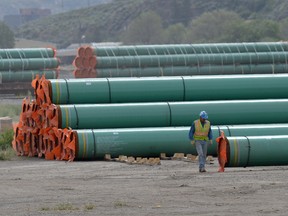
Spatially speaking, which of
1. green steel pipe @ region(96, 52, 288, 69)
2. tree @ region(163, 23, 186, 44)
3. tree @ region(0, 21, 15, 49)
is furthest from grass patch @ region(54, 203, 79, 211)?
tree @ region(0, 21, 15, 49)

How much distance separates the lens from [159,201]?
17500 mm

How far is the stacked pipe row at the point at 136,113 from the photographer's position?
2655cm

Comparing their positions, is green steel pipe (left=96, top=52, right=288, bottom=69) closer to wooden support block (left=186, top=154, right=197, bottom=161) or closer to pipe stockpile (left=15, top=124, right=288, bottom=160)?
pipe stockpile (left=15, top=124, right=288, bottom=160)

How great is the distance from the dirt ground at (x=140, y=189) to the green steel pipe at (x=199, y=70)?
33839 mm

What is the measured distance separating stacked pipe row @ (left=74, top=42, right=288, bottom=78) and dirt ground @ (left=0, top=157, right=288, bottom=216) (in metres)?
34.1

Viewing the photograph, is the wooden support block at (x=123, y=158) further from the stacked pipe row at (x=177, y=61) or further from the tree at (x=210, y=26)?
the tree at (x=210, y=26)

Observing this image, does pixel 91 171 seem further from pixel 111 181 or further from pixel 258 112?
pixel 258 112

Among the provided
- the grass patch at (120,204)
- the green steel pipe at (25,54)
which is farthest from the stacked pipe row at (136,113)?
the green steel pipe at (25,54)

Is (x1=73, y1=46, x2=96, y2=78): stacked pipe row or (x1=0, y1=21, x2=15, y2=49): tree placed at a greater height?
(x1=73, y1=46, x2=96, y2=78): stacked pipe row

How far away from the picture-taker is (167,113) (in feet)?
91.1

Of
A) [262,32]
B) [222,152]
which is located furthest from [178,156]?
[262,32]

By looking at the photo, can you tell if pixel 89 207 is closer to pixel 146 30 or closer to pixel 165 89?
pixel 165 89

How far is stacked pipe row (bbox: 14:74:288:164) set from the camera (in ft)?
87.1

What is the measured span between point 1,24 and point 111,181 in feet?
405
